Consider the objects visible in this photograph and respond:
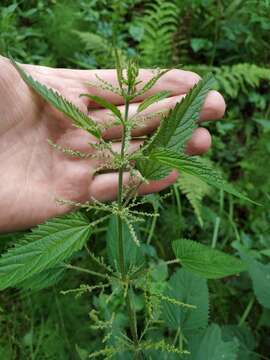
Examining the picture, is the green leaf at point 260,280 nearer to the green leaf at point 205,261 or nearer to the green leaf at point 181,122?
the green leaf at point 205,261

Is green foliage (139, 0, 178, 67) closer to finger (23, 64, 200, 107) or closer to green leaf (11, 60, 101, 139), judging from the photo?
finger (23, 64, 200, 107)

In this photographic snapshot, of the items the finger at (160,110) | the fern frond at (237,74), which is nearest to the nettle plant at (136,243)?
the finger at (160,110)

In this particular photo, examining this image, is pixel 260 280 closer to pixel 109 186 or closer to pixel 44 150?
pixel 109 186

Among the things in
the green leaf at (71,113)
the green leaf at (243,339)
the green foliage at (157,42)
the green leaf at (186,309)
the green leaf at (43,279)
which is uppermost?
the green foliage at (157,42)

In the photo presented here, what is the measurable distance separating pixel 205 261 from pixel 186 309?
408mm

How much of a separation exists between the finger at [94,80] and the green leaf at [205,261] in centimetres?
80

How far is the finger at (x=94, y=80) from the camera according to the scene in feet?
5.74

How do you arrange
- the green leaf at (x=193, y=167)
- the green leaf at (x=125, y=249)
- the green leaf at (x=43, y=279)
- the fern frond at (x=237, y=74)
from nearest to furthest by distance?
the green leaf at (x=193, y=167)
the green leaf at (x=43, y=279)
the green leaf at (x=125, y=249)
the fern frond at (x=237, y=74)

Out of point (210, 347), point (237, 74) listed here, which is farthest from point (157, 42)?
point (210, 347)

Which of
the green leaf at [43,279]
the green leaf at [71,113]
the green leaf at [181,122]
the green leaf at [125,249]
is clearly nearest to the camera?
the green leaf at [71,113]

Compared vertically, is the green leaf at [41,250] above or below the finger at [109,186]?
below

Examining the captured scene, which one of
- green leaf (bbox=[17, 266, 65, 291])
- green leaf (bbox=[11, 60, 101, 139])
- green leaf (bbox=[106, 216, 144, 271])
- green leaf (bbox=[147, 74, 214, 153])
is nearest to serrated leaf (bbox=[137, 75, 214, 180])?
green leaf (bbox=[147, 74, 214, 153])

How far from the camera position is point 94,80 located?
1.84 metres

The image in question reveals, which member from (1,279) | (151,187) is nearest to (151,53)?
(151,187)
